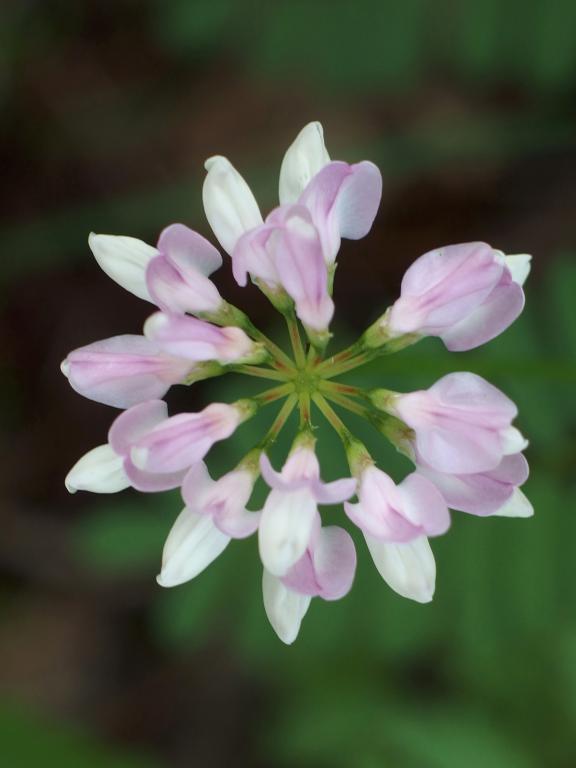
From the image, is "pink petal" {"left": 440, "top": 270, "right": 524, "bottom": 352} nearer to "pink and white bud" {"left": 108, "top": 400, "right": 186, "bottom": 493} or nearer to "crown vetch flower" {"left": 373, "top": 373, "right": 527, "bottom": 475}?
"crown vetch flower" {"left": 373, "top": 373, "right": 527, "bottom": 475}

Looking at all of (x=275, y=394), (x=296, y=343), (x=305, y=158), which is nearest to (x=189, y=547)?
(x=275, y=394)

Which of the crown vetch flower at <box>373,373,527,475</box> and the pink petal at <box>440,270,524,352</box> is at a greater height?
the pink petal at <box>440,270,524,352</box>

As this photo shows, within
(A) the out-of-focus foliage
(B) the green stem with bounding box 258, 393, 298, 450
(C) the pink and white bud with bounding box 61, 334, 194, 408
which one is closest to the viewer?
(C) the pink and white bud with bounding box 61, 334, 194, 408

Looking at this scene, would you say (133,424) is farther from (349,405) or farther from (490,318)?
(490,318)

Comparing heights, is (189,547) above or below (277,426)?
below

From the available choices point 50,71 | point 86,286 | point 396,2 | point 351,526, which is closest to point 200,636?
point 351,526

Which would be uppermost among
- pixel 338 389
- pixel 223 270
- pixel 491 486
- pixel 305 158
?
pixel 223 270

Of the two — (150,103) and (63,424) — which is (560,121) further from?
(63,424)

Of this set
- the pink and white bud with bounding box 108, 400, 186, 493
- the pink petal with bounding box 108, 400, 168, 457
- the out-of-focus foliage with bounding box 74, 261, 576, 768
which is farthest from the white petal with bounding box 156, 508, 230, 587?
the out-of-focus foliage with bounding box 74, 261, 576, 768
